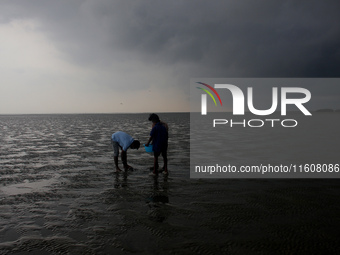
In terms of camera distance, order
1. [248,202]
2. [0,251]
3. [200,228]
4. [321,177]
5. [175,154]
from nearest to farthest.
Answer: [0,251], [200,228], [248,202], [321,177], [175,154]

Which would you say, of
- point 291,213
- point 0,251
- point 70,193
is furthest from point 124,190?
point 291,213

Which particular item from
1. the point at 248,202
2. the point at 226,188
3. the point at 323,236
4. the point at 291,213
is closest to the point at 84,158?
the point at 226,188

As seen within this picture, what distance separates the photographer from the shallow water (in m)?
4.36

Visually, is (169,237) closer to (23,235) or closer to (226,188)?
(23,235)

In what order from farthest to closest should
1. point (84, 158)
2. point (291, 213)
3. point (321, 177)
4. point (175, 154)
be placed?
1. point (175, 154)
2. point (84, 158)
3. point (321, 177)
4. point (291, 213)

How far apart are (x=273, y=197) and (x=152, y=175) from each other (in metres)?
4.05

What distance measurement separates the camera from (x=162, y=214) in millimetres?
5707

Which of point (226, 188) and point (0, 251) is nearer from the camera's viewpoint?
point (0, 251)

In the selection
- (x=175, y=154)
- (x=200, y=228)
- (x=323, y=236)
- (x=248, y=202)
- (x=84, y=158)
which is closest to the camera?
(x=323, y=236)

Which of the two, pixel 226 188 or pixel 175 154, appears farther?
pixel 175 154

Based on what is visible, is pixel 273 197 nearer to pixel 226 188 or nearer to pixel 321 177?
pixel 226 188

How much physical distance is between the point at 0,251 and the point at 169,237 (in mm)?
2685

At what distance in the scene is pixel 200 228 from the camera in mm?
5004

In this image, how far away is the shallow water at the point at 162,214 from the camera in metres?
4.36
